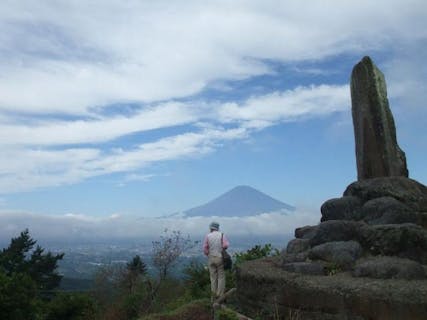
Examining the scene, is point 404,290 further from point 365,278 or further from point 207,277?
point 207,277

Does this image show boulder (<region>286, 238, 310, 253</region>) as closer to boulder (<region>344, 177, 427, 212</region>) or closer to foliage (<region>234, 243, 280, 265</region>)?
boulder (<region>344, 177, 427, 212</region>)

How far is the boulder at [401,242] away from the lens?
10.2 meters

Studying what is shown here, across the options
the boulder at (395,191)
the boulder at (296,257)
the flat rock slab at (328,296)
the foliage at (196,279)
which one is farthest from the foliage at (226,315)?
the foliage at (196,279)

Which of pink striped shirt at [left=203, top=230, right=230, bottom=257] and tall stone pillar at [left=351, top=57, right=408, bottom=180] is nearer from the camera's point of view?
pink striped shirt at [left=203, top=230, right=230, bottom=257]

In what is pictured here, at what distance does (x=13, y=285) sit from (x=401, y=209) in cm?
2313

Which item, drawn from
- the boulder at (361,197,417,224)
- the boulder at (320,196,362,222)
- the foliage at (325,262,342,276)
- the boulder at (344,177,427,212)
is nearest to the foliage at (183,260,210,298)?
the boulder at (320,196,362,222)

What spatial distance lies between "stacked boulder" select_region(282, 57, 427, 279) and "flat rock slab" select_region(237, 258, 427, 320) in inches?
23.1

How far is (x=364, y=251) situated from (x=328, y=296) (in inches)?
98.7

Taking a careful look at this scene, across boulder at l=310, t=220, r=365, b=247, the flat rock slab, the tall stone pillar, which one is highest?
the tall stone pillar

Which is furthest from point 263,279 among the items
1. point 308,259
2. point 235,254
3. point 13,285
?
point 13,285

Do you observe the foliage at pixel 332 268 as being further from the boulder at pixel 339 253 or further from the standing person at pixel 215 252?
the standing person at pixel 215 252

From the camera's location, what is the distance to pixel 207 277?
59.7 ft

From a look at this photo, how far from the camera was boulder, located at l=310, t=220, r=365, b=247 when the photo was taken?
11.4 meters

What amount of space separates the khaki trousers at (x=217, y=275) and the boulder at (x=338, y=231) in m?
2.41
